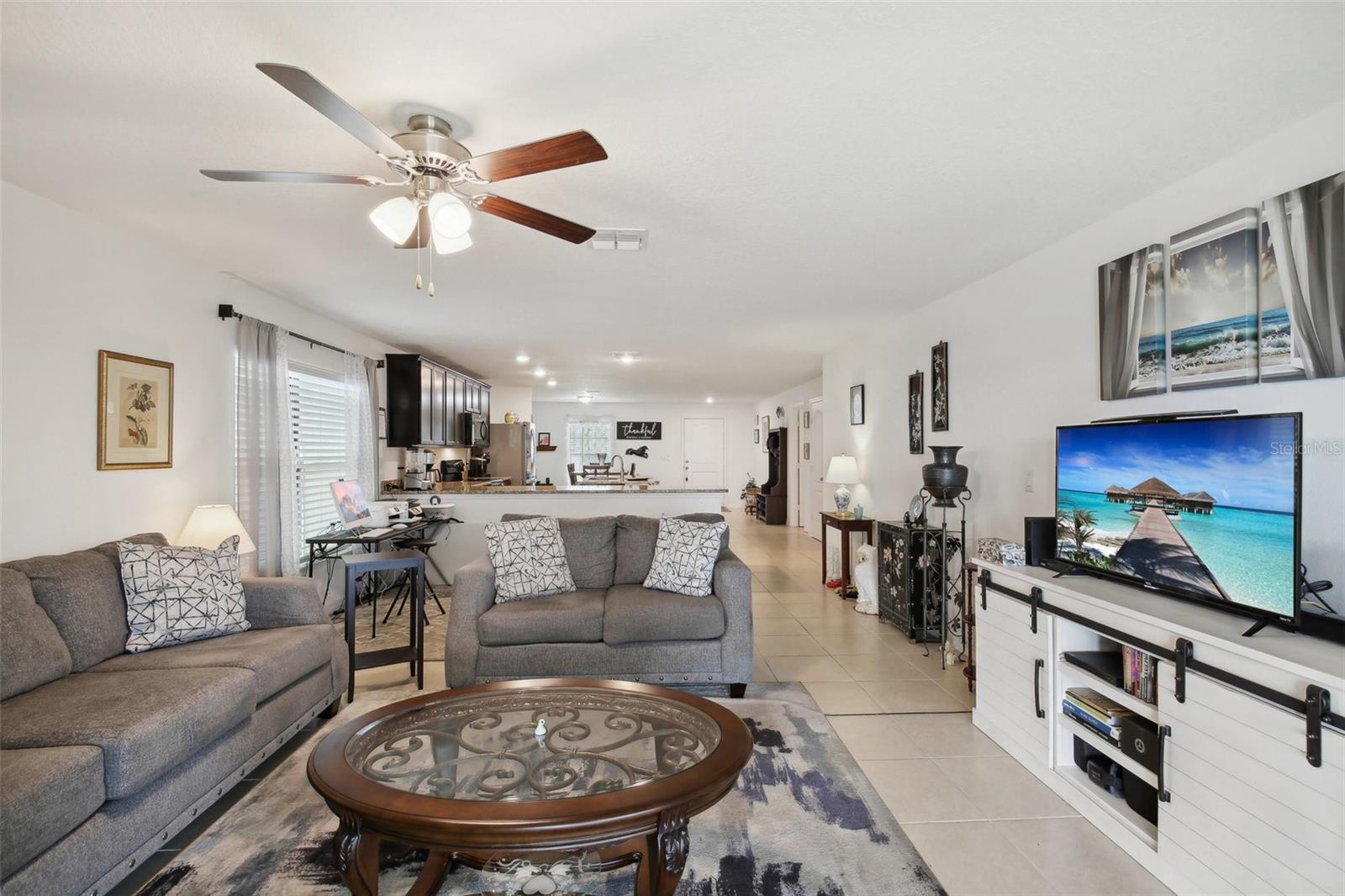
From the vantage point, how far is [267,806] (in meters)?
2.30

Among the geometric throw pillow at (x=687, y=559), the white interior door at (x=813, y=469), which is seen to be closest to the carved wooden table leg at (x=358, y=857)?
the geometric throw pillow at (x=687, y=559)

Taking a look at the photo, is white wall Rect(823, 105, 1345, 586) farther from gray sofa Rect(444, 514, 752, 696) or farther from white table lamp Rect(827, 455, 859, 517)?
gray sofa Rect(444, 514, 752, 696)

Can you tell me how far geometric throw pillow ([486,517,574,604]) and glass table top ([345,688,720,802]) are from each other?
4.15 feet

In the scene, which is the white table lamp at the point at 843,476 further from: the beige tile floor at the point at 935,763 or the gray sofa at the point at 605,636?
the gray sofa at the point at 605,636

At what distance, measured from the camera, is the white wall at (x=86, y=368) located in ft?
8.63

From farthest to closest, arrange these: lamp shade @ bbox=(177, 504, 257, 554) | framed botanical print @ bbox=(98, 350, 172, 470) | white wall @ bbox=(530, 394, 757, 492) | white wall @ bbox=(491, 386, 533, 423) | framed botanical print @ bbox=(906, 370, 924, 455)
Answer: white wall @ bbox=(530, 394, 757, 492) → white wall @ bbox=(491, 386, 533, 423) → framed botanical print @ bbox=(906, 370, 924, 455) → lamp shade @ bbox=(177, 504, 257, 554) → framed botanical print @ bbox=(98, 350, 172, 470)

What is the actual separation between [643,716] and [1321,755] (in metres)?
1.83

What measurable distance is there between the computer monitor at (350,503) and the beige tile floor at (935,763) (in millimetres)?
1614

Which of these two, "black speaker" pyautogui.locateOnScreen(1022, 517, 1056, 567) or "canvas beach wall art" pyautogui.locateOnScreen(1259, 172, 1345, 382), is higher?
"canvas beach wall art" pyautogui.locateOnScreen(1259, 172, 1345, 382)

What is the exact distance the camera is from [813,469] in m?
9.68

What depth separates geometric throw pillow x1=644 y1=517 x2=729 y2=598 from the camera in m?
3.58

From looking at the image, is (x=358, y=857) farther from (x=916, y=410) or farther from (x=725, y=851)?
(x=916, y=410)

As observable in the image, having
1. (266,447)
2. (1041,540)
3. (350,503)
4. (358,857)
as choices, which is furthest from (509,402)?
(358,857)

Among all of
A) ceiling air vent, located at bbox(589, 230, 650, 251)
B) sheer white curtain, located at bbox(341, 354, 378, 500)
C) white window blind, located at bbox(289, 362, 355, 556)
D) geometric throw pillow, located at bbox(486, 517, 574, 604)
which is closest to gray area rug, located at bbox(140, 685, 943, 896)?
geometric throw pillow, located at bbox(486, 517, 574, 604)
